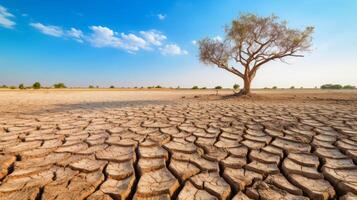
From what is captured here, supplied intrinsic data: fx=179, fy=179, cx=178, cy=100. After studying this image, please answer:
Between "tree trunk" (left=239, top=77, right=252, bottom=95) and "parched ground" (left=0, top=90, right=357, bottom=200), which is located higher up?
"tree trunk" (left=239, top=77, right=252, bottom=95)

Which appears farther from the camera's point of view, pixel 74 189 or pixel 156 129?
Answer: pixel 156 129

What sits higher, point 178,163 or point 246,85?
point 246,85

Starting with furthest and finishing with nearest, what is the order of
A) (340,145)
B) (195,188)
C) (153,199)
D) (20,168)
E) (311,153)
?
(340,145) → (311,153) → (20,168) → (195,188) → (153,199)

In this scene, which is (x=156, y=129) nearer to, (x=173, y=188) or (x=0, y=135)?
(x=173, y=188)

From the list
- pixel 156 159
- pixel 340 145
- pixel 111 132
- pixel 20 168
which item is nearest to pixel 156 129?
pixel 111 132

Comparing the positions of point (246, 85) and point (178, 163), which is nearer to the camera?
point (178, 163)

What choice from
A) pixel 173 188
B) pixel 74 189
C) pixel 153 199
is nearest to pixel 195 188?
pixel 173 188

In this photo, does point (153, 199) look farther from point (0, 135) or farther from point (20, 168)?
point (0, 135)

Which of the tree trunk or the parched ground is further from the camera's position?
the tree trunk

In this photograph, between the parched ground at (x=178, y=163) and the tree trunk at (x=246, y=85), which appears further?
the tree trunk at (x=246, y=85)

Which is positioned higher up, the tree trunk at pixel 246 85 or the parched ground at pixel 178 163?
the tree trunk at pixel 246 85

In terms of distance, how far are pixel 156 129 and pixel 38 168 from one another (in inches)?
62.8

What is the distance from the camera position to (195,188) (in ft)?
4.42

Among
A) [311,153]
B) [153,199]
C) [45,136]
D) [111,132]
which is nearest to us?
[153,199]
